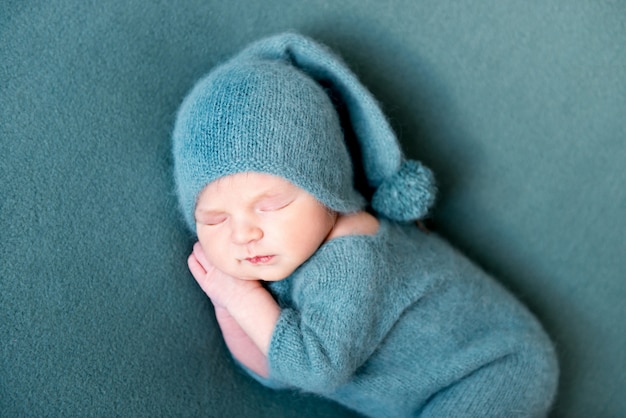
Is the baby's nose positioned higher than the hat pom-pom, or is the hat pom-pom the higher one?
the hat pom-pom

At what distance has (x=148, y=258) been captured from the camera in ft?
3.54

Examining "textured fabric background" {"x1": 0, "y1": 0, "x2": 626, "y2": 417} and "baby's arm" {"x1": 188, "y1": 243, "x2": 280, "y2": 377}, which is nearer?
"textured fabric background" {"x1": 0, "y1": 0, "x2": 626, "y2": 417}

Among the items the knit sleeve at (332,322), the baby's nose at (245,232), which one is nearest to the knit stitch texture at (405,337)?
the knit sleeve at (332,322)

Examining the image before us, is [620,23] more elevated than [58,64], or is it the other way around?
[620,23]

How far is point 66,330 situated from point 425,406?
0.66 meters

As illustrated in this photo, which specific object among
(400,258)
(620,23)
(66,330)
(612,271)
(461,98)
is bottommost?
(66,330)

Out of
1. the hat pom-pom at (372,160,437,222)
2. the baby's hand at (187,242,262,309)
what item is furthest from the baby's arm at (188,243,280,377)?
the hat pom-pom at (372,160,437,222)

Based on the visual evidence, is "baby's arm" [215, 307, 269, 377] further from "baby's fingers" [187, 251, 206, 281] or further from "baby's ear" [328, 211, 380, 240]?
"baby's ear" [328, 211, 380, 240]

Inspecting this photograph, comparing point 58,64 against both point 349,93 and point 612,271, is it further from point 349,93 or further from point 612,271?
point 612,271

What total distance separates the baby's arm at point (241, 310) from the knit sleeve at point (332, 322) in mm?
34

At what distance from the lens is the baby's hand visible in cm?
112

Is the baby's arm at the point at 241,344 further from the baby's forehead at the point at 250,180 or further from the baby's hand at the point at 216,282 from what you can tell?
the baby's forehead at the point at 250,180

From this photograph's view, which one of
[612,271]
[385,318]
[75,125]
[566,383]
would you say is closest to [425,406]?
[385,318]

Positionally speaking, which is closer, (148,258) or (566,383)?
(148,258)
